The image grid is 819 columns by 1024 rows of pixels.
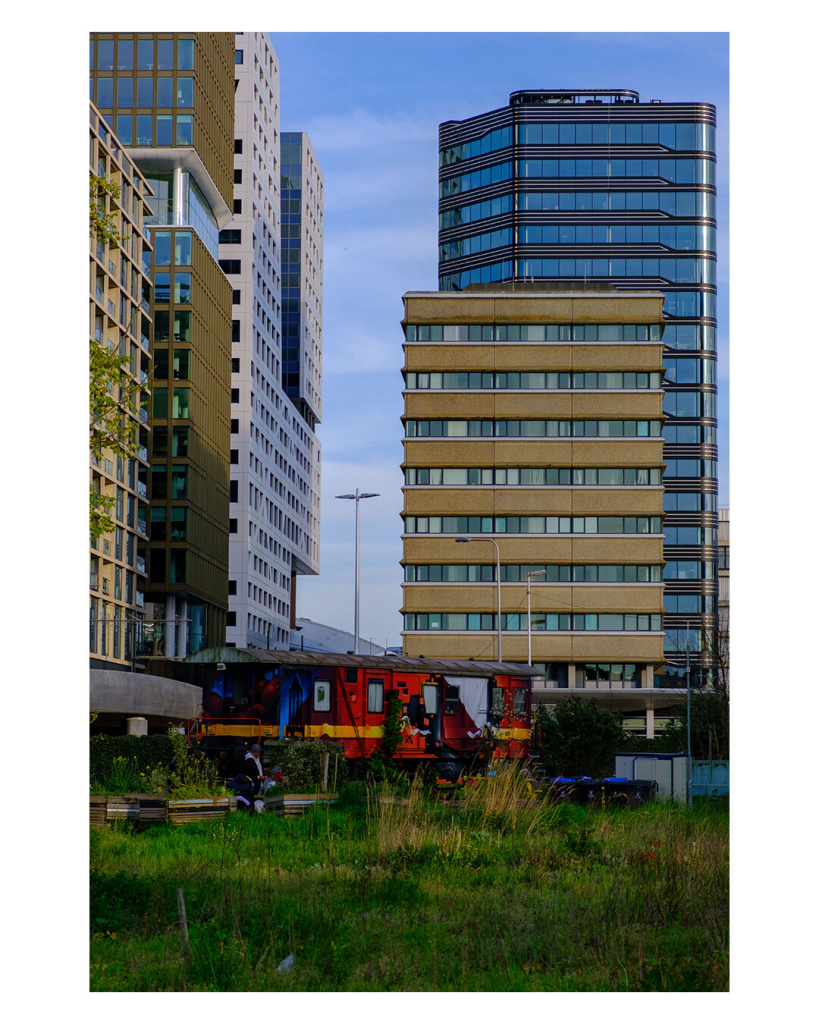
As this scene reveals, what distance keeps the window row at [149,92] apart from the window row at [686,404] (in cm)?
5118

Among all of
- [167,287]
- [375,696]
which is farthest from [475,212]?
[375,696]

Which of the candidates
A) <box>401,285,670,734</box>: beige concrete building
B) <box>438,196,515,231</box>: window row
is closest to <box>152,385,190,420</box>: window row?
<box>401,285,670,734</box>: beige concrete building

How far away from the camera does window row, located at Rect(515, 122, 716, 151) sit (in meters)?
112

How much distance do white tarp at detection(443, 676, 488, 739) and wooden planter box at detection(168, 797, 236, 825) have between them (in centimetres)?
1726

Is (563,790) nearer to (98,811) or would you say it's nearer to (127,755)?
(127,755)

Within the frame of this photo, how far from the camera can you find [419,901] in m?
12.9

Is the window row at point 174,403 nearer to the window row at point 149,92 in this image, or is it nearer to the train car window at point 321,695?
the window row at point 149,92

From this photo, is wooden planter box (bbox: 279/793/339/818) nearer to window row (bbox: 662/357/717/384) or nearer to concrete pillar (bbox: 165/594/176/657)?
concrete pillar (bbox: 165/594/176/657)

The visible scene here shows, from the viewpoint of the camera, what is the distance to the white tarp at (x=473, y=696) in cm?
3662

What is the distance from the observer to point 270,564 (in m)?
120

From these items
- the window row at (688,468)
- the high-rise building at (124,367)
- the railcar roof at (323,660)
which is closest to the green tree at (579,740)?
the railcar roof at (323,660)

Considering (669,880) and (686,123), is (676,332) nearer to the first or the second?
(686,123)
